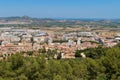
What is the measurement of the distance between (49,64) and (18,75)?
1582mm

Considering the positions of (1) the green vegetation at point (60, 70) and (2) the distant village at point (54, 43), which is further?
(2) the distant village at point (54, 43)

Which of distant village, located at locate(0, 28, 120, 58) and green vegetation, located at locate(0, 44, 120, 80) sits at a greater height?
green vegetation, located at locate(0, 44, 120, 80)

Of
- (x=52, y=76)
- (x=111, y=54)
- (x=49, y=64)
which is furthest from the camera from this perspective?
(x=111, y=54)

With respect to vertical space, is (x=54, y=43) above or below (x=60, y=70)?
below

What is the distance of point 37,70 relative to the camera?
13336 millimetres

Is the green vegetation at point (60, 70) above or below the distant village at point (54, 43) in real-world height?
above

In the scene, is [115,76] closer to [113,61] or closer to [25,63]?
[113,61]

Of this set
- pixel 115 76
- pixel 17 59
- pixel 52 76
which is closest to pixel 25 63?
pixel 17 59

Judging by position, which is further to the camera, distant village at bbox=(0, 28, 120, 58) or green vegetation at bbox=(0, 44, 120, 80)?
distant village at bbox=(0, 28, 120, 58)

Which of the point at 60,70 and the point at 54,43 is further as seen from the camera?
the point at 54,43

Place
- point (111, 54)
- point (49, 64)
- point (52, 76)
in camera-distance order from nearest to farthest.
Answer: point (52, 76) → point (49, 64) → point (111, 54)

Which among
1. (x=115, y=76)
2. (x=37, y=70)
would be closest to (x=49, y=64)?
(x=37, y=70)

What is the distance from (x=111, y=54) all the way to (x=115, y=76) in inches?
76.1

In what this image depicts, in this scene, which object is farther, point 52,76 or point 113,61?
point 113,61
